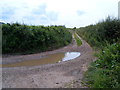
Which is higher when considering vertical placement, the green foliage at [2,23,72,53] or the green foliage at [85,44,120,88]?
the green foliage at [2,23,72,53]

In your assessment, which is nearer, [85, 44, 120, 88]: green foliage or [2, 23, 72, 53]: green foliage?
[85, 44, 120, 88]: green foliage

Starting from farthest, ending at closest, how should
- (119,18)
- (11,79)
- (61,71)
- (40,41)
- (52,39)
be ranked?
(52,39), (40,41), (119,18), (61,71), (11,79)

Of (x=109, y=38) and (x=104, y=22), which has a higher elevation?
(x=104, y=22)

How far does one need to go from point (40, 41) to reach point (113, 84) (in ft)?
27.1

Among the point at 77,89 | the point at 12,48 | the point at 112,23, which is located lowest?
the point at 77,89

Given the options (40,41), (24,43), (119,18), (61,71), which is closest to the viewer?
(61,71)

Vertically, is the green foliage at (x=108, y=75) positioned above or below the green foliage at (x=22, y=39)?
below

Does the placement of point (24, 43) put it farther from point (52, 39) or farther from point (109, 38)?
point (109, 38)

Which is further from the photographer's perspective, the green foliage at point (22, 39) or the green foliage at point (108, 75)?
the green foliage at point (22, 39)

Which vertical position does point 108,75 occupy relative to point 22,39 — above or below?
below

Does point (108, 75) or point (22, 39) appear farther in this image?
point (22, 39)

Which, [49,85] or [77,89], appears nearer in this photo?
[77,89]

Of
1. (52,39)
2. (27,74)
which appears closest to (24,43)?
(52,39)

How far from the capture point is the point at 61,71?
5398mm
